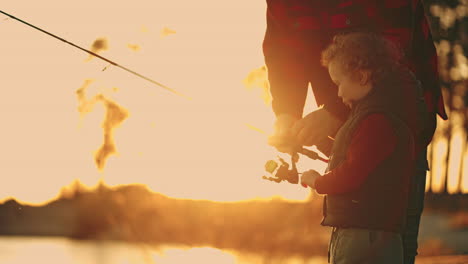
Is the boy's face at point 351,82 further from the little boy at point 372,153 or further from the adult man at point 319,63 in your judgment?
the adult man at point 319,63

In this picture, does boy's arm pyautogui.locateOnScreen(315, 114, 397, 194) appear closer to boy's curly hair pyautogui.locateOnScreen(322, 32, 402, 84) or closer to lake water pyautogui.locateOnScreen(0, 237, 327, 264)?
boy's curly hair pyautogui.locateOnScreen(322, 32, 402, 84)

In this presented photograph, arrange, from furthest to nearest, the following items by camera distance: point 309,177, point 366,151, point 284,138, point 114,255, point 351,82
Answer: point 114,255 → point 284,138 → point 309,177 → point 351,82 → point 366,151

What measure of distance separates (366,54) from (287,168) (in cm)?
74

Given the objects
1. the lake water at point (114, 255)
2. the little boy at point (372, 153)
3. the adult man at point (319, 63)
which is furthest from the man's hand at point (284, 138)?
the lake water at point (114, 255)

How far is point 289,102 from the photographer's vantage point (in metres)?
4.12

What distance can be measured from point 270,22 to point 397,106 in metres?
1.07

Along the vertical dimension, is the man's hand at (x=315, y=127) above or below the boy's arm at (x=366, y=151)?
above

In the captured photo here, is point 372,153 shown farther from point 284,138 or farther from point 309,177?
point 284,138

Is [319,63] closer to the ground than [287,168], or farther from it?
farther from it

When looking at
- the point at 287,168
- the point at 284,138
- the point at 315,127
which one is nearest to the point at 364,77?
the point at 315,127

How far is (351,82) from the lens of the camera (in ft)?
11.3

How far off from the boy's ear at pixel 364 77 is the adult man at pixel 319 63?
340mm

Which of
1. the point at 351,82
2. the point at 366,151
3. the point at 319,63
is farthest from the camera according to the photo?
the point at 319,63

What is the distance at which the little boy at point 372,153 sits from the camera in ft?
11.0
